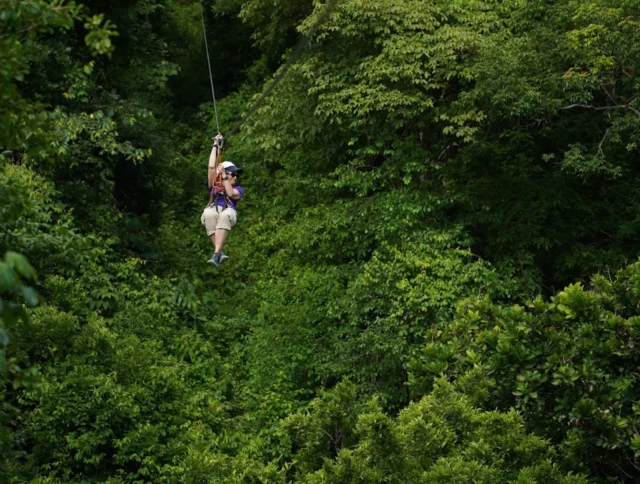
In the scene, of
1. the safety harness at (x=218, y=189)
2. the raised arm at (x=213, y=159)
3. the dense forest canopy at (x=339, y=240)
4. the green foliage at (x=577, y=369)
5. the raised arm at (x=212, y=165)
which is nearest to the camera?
the green foliage at (x=577, y=369)

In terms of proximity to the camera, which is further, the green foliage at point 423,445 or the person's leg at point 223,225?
the person's leg at point 223,225

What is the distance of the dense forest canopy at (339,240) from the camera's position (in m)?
9.05

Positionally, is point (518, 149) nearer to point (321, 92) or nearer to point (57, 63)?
point (321, 92)

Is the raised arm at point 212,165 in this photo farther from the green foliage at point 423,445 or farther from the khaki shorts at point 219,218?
the green foliage at point 423,445

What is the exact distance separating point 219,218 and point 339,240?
94.4 inches

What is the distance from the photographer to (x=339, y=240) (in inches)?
496

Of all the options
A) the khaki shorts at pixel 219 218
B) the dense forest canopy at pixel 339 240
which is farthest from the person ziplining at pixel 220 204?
the dense forest canopy at pixel 339 240

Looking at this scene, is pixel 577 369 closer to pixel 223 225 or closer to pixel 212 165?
pixel 212 165

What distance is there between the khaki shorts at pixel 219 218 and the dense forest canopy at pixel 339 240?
1308 mm

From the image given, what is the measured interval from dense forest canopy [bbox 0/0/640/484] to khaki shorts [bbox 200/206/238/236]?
131 centimetres

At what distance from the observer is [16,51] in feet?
15.0

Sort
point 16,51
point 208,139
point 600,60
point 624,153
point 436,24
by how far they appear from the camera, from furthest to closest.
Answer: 1. point 208,139
2. point 436,24
3. point 624,153
4. point 600,60
5. point 16,51

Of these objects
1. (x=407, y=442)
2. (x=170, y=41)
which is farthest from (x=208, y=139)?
(x=407, y=442)

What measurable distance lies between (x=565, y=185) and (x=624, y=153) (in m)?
0.84
